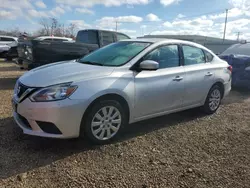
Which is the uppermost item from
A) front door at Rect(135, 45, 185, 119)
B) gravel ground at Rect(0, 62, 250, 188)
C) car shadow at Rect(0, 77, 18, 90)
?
front door at Rect(135, 45, 185, 119)

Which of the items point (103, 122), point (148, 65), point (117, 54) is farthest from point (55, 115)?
point (117, 54)

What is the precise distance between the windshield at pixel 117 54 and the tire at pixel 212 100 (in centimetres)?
186

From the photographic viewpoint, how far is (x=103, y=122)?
359cm

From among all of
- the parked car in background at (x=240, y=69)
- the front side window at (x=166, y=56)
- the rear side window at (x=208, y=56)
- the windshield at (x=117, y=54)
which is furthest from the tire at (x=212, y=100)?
the parked car in background at (x=240, y=69)

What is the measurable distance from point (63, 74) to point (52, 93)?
39cm

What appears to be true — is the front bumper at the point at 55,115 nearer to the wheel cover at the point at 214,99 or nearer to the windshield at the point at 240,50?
the wheel cover at the point at 214,99

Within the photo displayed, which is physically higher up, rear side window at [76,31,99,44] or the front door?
rear side window at [76,31,99,44]

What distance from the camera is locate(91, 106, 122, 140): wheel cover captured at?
352 centimetres

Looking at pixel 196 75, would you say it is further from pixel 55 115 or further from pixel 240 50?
Result: pixel 240 50

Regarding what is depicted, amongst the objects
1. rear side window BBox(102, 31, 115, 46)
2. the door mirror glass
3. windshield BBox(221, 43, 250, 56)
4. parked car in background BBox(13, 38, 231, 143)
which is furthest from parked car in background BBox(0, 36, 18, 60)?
the door mirror glass

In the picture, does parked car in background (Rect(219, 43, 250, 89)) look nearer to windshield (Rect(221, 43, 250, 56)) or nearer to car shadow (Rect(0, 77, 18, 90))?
windshield (Rect(221, 43, 250, 56))

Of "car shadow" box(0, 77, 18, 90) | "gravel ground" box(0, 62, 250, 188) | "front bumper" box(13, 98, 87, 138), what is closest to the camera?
"gravel ground" box(0, 62, 250, 188)

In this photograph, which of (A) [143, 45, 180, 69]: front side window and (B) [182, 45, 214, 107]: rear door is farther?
(B) [182, 45, 214, 107]: rear door

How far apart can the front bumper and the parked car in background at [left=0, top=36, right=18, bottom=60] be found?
1188cm
